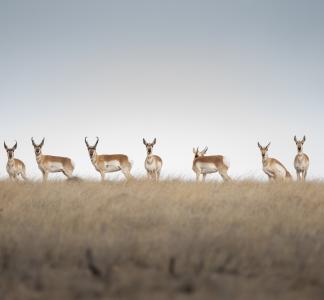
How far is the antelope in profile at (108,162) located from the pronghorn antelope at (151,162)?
1.10 metres

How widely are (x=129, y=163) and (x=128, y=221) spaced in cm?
1522

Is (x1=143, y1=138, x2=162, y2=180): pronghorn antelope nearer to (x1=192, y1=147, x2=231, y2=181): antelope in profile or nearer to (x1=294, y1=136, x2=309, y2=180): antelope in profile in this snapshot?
(x1=192, y1=147, x2=231, y2=181): antelope in profile

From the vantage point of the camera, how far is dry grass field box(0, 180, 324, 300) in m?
6.80

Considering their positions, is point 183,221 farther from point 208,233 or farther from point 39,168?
point 39,168

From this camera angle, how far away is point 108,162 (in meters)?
26.2

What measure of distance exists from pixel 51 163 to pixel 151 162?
14.9 ft

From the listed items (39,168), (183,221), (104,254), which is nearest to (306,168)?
(39,168)

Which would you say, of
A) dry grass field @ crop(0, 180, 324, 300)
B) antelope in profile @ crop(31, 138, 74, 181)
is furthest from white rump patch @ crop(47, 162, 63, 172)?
dry grass field @ crop(0, 180, 324, 300)

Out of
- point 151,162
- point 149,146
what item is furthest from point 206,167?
point 149,146

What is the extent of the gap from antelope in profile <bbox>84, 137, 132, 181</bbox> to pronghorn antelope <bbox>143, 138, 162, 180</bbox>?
110cm

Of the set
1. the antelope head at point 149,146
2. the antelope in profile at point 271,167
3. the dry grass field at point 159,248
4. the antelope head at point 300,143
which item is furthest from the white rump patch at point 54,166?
the antelope head at point 300,143

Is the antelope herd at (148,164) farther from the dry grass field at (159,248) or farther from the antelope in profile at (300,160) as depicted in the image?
the dry grass field at (159,248)

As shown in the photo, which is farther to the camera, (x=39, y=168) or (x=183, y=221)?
(x=39, y=168)

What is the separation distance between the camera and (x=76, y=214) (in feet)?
42.5
